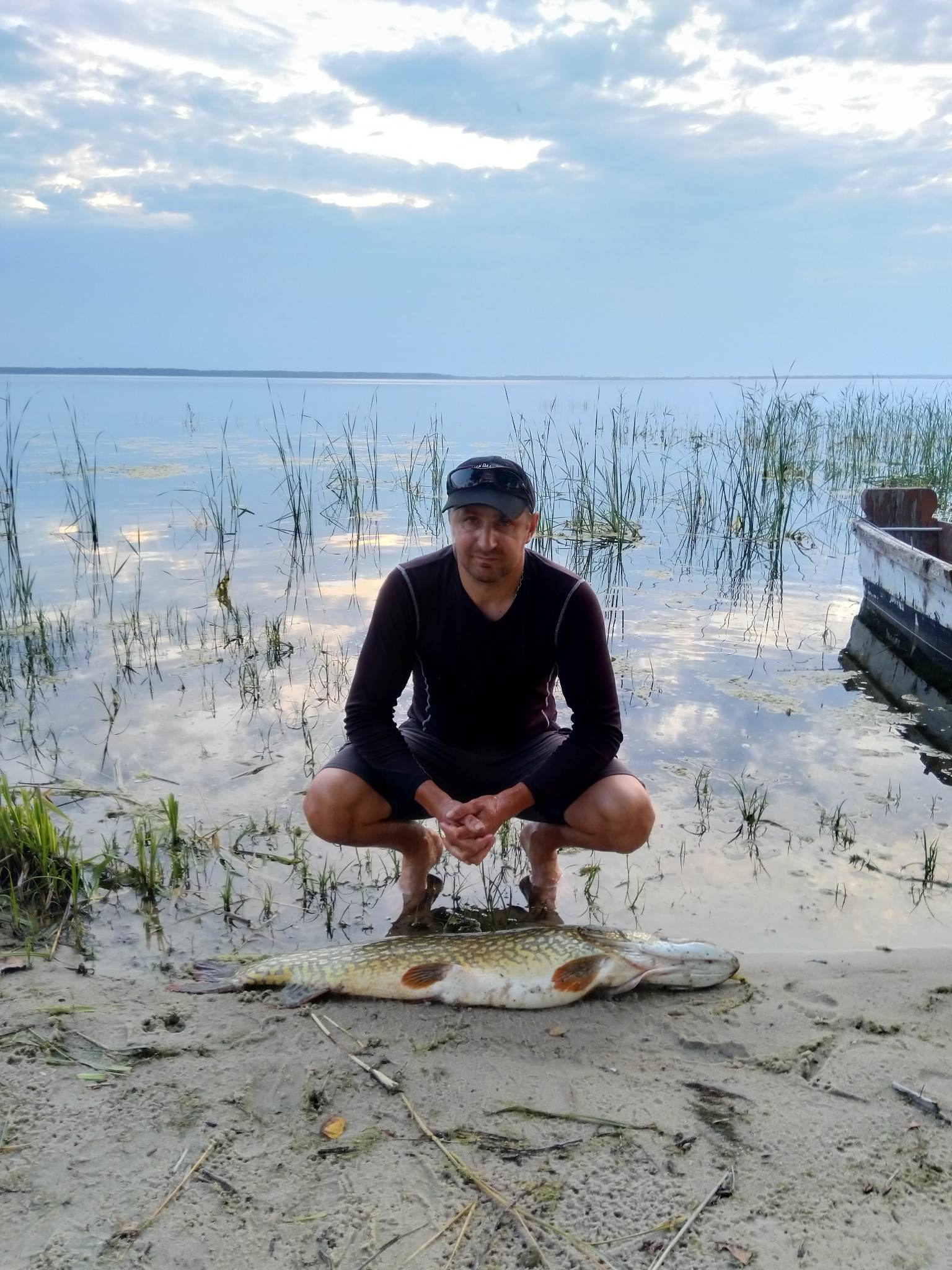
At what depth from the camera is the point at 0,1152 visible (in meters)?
1.91

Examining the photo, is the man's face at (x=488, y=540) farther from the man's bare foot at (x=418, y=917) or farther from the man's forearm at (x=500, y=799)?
the man's bare foot at (x=418, y=917)

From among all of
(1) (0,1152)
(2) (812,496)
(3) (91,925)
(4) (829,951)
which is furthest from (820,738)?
(2) (812,496)

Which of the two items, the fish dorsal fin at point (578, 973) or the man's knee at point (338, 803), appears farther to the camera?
the man's knee at point (338, 803)

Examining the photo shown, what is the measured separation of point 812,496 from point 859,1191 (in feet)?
40.0

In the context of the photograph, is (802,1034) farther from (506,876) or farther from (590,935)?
(506,876)

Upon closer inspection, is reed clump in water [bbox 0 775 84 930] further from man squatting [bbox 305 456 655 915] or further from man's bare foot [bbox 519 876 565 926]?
man's bare foot [bbox 519 876 565 926]

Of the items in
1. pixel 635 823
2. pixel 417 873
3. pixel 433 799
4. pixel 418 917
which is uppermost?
pixel 433 799

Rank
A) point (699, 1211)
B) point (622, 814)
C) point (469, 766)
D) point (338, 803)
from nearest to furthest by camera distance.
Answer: point (699, 1211) < point (622, 814) < point (338, 803) < point (469, 766)

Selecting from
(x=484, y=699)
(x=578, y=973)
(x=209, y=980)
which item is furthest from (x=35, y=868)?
(x=578, y=973)

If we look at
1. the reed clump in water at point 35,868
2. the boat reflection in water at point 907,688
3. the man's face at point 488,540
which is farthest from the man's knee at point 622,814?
the boat reflection in water at point 907,688

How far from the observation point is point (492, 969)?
2590 mm

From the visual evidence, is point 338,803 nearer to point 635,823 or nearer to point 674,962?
point 635,823

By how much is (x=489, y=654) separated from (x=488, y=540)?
41cm

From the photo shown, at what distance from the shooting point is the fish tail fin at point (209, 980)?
263cm
